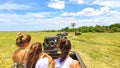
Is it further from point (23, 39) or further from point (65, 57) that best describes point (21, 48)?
point (65, 57)

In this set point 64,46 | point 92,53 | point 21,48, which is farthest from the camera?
point 92,53

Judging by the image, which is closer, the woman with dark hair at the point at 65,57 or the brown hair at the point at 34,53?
the woman with dark hair at the point at 65,57

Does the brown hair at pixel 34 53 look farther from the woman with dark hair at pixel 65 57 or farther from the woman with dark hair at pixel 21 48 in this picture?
the woman with dark hair at pixel 21 48

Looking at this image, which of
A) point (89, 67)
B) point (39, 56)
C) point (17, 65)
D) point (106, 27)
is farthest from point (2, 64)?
point (106, 27)

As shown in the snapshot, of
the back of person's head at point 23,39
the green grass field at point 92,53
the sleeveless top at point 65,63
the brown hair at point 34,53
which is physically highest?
the back of person's head at point 23,39

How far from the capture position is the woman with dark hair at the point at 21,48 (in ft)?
22.0

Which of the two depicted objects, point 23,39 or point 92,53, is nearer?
point 23,39

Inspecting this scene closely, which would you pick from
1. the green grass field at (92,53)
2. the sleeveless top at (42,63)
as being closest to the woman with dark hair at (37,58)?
the sleeveless top at (42,63)

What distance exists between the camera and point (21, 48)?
6.95 metres

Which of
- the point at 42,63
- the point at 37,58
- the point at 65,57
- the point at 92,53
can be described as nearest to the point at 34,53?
the point at 37,58

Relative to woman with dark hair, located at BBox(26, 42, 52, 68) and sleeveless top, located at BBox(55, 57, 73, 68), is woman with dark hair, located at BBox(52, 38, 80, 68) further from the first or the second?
woman with dark hair, located at BBox(26, 42, 52, 68)

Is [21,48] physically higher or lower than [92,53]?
higher

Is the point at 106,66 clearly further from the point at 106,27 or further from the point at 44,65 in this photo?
the point at 106,27

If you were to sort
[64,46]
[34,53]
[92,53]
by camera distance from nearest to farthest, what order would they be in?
[64,46] < [34,53] < [92,53]
